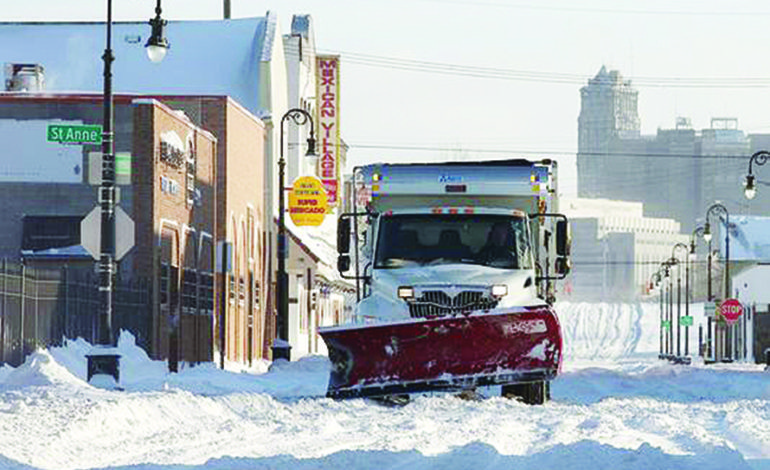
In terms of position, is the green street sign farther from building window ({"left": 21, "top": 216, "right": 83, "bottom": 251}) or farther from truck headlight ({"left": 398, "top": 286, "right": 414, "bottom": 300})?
building window ({"left": 21, "top": 216, "right": 83, "bottom": 251})

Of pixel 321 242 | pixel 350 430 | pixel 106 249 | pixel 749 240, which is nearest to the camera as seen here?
pixel 350 430

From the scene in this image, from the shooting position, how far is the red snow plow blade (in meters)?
26.8

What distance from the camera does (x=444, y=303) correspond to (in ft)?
90.1

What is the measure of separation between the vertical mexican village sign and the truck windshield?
46892 millimetres

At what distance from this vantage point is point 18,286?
3762 centimetres

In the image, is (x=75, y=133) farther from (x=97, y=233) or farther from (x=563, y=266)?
(x=563, y=266)

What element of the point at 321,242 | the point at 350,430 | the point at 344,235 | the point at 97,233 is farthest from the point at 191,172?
the point at 350,430

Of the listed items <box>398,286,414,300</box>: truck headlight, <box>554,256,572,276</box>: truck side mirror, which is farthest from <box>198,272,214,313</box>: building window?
<box>398,286,414,300</box>: truck headlight

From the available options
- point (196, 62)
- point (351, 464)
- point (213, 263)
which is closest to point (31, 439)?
point (351, 464)

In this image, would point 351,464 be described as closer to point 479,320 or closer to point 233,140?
point 479,320

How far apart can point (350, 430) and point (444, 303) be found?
6296 mm

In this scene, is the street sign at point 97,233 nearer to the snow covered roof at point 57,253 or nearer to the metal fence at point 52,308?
the metal fence at point 52,308

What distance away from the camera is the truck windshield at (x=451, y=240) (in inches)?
1122

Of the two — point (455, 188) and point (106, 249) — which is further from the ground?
point (455, 188)
